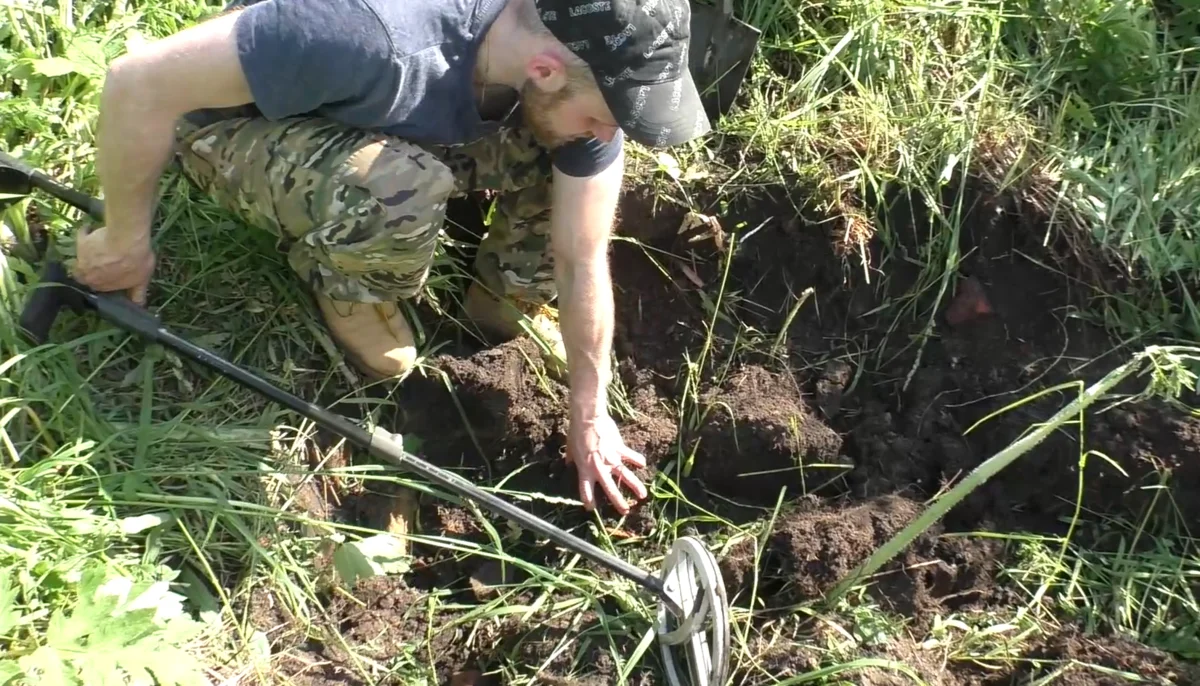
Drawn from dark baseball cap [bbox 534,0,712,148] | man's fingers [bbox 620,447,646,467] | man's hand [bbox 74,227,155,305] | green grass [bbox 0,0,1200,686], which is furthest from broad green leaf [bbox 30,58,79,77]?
man's fingers [bbox 620,447,646,467]

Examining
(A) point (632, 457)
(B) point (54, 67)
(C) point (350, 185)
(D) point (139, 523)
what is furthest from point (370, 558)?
(B) point (54, 67)

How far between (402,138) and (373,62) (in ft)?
0.60

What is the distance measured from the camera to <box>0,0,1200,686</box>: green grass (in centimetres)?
170

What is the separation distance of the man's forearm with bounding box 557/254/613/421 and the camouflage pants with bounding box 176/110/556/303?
0.72 feet

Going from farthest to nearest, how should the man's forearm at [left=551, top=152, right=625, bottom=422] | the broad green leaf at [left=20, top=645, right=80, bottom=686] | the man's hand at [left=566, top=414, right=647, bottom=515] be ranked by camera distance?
the man's hand at [left=566, top=414, right=647, bottom=515] → the man's forearm at [left=551, top=152, right=625, bottom=422] → the broad green leaf at [left=20, top=645, right=80, bottom=686]

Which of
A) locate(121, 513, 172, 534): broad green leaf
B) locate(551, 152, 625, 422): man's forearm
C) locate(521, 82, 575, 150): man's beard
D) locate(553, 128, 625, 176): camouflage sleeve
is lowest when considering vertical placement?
locate(121, 513, 172, 534): broad green leaf

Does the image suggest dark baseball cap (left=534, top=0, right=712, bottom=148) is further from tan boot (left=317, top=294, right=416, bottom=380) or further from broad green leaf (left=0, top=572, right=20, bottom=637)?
broad green leaf (left=0, top=572, right=20, bottom=637)

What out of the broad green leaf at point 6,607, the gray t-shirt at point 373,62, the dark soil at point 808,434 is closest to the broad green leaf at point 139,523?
the broad green leaf at point 6,607

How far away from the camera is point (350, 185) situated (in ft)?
5.57

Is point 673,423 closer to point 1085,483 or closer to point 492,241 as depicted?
point 492,241

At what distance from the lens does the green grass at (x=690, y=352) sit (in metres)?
1.70

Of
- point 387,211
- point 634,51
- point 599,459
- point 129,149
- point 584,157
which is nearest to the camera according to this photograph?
point 634,51

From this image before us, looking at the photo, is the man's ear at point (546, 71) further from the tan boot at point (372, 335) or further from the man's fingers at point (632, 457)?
the man's fingers at point (632, 457)

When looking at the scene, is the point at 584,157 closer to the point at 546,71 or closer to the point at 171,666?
the point at 546,71
